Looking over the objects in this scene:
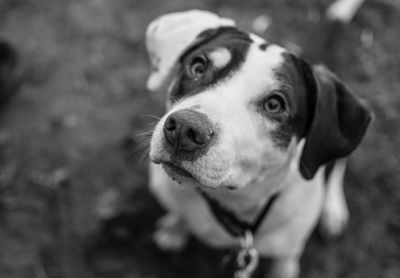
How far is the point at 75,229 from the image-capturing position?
12.2 feet

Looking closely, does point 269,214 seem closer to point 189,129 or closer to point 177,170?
point 177,170

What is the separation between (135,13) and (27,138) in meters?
1.69

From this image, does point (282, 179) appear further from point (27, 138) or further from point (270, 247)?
point (27, 138)

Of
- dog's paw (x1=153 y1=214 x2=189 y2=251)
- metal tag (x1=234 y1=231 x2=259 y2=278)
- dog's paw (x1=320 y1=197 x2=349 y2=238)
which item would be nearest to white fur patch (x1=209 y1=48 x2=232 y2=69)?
metal tag (x1=234 y1=231 x2=259 y2=278)

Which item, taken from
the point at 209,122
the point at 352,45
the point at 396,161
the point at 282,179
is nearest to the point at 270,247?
the point at 282,179

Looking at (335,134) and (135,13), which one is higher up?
(335,134)

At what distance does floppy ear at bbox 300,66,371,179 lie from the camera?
101 inches

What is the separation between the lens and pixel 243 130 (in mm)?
2342

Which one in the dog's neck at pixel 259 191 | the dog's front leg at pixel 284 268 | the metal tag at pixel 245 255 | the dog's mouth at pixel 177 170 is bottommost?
the dog's front leg at pixel 284 268

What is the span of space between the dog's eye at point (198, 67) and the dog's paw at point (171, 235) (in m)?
1.45

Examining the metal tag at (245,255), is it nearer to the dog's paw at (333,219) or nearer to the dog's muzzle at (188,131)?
the dog's muzzle at (188,131)

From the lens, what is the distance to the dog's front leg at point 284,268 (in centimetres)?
361

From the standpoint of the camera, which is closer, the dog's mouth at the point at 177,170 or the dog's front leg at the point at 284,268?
the dog's mouth at the point at 177,170

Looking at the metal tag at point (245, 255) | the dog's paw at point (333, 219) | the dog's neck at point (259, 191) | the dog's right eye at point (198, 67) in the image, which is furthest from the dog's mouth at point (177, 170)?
the dog's paw at point (333, 219)
